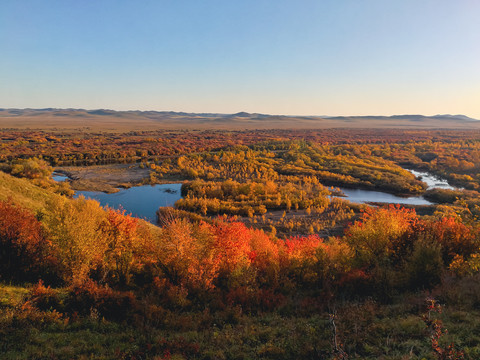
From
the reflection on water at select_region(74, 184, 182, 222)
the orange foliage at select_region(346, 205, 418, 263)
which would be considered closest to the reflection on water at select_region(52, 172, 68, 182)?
the reflection on water at select_region(74, 184, 182, 222)

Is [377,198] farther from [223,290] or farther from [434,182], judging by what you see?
[223,290]

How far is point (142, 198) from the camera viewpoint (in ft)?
145

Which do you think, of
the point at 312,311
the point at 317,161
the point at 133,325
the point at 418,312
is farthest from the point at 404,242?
the point at 317,161

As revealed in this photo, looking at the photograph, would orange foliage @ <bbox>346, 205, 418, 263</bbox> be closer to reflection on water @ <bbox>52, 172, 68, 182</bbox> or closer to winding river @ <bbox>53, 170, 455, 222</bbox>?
winding river @ <bbox>53, 170, 455, 222</bbox>

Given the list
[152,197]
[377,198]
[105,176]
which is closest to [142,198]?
[152,197]

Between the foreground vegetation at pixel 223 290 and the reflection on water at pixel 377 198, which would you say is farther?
the reflection on water at pixel 377 198

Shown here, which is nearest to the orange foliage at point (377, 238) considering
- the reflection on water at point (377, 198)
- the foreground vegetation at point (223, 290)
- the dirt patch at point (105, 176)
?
the foreground vegetation at point (223, 290)

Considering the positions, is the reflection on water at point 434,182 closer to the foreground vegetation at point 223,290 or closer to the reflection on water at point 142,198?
the foreground vegetation at point 223,290

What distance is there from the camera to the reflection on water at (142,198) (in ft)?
128

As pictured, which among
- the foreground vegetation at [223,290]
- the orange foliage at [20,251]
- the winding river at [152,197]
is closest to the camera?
the foreground vegetation at [223,290]

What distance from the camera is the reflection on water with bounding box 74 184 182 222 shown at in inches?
1537

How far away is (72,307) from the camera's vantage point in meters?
12.7

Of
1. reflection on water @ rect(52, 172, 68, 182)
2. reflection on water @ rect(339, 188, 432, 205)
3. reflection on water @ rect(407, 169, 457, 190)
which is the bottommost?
reflection on water @ rect(339, 188, 432, 205)

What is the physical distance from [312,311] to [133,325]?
26.7 ft
